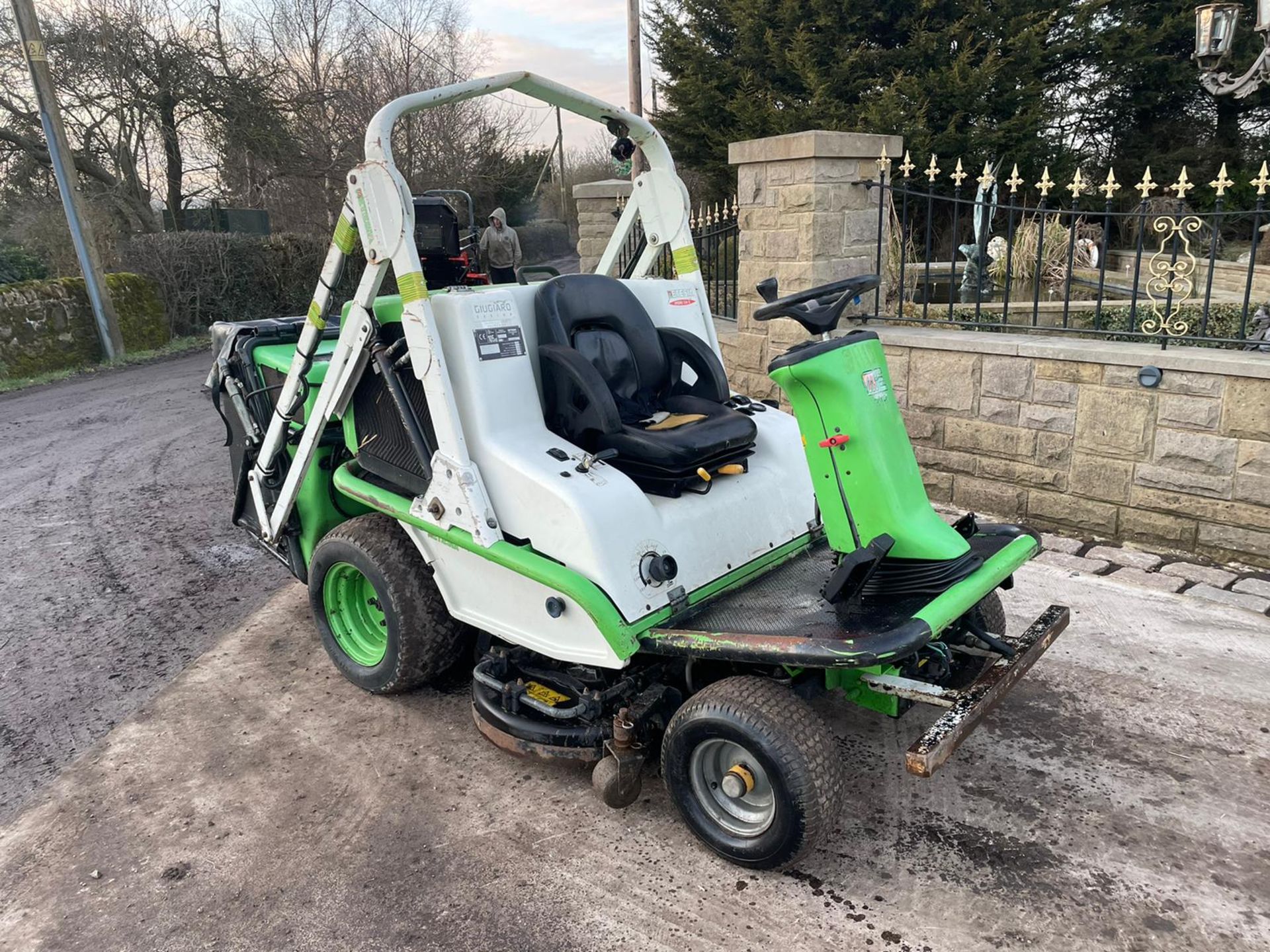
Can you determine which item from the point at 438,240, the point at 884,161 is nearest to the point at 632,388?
the point at 438,240

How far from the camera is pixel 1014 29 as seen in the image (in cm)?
1487

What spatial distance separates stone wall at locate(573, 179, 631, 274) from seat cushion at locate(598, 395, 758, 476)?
6.12 m

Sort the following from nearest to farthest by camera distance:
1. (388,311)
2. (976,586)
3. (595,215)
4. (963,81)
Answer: (976,586) < (388,311) < (595,215) < (963,81)

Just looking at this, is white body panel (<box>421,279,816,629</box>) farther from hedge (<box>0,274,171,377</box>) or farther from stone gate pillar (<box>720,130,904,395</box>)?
hedge (<box>0,274,171,377</box>)

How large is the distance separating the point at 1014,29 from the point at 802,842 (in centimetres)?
1595

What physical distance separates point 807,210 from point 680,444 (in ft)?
10.4

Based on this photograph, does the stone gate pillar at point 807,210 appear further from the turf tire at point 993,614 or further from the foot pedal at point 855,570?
the foot pedal at point 855,570

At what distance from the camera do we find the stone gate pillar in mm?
5723

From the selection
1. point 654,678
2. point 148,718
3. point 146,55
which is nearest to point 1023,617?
point 654,678

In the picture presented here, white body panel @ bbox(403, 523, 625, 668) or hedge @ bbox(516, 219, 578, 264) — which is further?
hedge @ bbox(516, 219, 578, 264)

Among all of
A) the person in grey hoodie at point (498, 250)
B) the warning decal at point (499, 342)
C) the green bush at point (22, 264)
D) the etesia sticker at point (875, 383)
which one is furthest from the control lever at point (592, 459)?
the green bush at point (22, 264)

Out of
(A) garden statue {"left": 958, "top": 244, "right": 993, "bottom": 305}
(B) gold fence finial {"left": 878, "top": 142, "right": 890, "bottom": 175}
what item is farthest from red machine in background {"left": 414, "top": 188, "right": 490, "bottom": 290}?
(A) garden statue {"left": 958, "top": 244, "right": 993, "bottom": 305}

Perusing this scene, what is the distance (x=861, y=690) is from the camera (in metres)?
3.01

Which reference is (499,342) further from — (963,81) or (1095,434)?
(963,81)
